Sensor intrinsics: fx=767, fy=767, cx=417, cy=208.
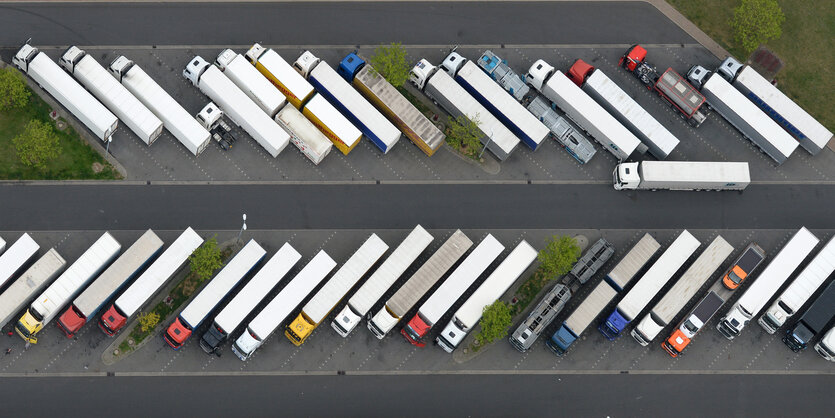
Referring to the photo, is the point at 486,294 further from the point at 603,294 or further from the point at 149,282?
the point at 149,282

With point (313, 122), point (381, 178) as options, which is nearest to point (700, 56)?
point (381, 178)

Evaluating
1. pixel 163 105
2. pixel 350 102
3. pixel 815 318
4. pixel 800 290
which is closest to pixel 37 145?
pixel 163 105

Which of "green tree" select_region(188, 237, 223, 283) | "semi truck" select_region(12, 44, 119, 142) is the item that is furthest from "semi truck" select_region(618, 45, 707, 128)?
"semi truck" select_region(12, 44, 119, 142)

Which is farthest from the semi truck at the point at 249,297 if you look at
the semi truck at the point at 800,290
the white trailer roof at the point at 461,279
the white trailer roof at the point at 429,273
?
the semi truck at the point at 800,290

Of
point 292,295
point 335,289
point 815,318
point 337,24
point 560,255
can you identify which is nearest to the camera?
point 292,295

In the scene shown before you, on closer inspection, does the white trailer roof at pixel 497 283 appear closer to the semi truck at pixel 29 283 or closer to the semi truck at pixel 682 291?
the semi truck at pixel 682 291
